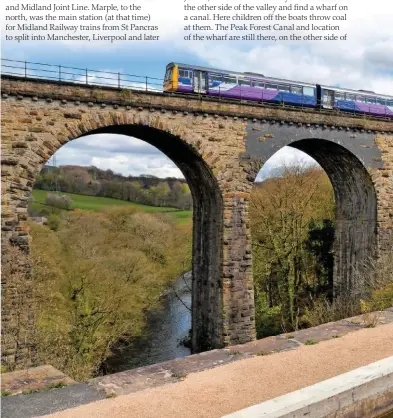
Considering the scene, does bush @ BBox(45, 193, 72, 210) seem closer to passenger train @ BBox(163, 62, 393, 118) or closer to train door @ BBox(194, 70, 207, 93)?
passenger train @ BBox(163, 62, 393, 118)

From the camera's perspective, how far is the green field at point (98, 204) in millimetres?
41487

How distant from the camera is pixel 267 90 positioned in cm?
1784

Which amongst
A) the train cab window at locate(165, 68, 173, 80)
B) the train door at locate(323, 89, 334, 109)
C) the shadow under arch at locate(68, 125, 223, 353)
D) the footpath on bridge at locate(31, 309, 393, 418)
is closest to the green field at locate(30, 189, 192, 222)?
the train cab window at locate(165, 68, 173, 80)

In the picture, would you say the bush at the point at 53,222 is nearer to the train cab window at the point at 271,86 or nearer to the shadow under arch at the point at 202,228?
the shadow under arch at the point at 202,228

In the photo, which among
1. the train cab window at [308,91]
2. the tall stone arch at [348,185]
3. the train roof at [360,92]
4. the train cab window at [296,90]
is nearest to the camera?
the tall stone arch at [348,185]

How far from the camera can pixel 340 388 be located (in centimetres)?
543

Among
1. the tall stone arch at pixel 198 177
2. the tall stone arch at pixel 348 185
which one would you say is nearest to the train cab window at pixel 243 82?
the tall stone arch at pixel 348 185

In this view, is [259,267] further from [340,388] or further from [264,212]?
[340,388]

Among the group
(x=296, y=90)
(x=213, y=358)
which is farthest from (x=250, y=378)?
(x=296, y=90)

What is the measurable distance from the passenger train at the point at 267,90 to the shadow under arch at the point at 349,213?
214 cm

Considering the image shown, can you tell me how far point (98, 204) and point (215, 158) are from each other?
3366 cm

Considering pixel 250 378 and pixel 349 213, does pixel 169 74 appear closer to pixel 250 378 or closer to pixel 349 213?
pixel 349 213

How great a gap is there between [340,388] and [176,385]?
80.2 inches

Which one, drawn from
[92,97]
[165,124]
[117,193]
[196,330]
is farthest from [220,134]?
A: [117,193]
